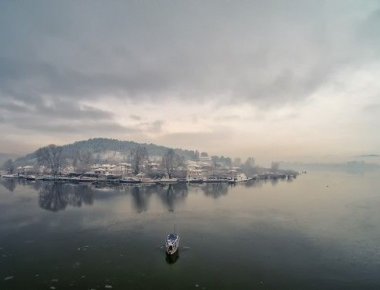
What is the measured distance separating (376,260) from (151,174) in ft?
296

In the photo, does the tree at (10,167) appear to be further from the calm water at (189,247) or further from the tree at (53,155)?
the calm water at (189,247)

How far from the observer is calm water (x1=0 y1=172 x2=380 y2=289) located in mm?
22734

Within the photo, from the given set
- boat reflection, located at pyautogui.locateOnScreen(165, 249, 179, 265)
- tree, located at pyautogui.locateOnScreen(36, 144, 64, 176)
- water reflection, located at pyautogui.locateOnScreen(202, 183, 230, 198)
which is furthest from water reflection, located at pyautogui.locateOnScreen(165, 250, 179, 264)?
tree, located at pyautogui.locateOnScreen(36, 144, 64, 176)

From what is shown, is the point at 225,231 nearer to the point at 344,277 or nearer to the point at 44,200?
the point at 344,277

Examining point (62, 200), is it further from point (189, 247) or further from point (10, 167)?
point (10, 167)

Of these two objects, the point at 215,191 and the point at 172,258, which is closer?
the point at 172,258

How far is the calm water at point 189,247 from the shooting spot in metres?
22.7

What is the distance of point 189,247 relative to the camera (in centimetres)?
3042

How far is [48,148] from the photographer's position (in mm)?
133375

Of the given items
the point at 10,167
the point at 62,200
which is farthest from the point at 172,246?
the point at 10,167

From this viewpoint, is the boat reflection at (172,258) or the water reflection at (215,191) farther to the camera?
the water reflection at (215,191)

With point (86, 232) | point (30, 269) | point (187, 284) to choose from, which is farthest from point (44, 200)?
point (187, 284)

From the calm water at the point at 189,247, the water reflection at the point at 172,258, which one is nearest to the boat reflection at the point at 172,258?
the water reflection at the point at 172,258

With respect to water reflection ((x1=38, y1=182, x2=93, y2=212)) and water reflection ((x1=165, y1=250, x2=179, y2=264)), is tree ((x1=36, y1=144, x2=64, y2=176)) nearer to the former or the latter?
water reflection ((x1=38, y1=182, x2=93, y2=212))
